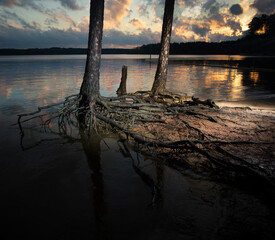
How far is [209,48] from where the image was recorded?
180m

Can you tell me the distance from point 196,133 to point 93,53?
190 inches

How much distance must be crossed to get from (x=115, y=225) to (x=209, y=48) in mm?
202453

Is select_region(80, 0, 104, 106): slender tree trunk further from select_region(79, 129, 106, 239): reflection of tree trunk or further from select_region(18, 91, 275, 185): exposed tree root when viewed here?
select_region(79, 129, 106, 239): reflection of tree trunk

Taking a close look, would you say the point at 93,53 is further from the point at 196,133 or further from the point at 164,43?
the point at 164,43

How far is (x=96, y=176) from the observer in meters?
4.32

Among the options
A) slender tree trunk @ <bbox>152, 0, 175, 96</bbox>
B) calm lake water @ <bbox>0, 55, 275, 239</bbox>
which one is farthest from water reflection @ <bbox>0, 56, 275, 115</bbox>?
calm lake water @ <bbox>0, 55, 275, 239</bbox>

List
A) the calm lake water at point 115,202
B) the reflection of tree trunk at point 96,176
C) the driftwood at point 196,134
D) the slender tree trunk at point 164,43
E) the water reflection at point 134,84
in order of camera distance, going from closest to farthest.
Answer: the calm lake water at point 115,202
the reflection of tree trunk at point 96,176
the driftwood at point 196,134
the slender tree trunk at point 164,43
the water reflection at point 134,84

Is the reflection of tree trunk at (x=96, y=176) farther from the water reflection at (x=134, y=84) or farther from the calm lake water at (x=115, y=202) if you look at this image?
the water reflection at (x=134, y=84)

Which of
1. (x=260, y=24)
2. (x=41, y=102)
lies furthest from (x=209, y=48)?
(x=41, y=102)

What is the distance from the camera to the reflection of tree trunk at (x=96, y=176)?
308cm

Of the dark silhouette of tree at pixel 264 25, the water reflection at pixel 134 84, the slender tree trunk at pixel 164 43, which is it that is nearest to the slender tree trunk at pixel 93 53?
the water reflection at pixel 134 84

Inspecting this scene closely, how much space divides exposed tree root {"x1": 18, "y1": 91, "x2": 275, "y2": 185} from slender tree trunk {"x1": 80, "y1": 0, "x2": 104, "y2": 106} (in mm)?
392

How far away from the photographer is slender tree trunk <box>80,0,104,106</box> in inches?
275

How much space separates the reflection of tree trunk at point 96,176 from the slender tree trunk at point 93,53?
4.64 ft
